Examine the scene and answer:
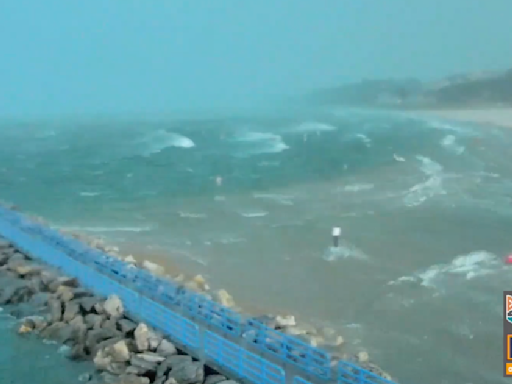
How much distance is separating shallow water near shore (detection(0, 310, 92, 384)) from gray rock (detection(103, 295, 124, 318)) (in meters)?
1.37

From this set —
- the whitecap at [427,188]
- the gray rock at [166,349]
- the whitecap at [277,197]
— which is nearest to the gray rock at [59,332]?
the gray rock at [166,349]

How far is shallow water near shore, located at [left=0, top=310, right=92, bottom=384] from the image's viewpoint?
12406 mm

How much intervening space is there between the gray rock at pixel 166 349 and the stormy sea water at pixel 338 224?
13.3 feet

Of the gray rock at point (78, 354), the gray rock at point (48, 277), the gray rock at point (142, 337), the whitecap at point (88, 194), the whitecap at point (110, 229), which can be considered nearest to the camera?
the gray rock at point (142, 337)

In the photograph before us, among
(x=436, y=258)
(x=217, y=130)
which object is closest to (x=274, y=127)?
(x=217, y=130)

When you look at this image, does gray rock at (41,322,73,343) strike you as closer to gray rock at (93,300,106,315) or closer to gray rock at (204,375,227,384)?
gray rock at (93,300,106,315)

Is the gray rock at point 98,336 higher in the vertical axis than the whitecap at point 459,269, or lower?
higher

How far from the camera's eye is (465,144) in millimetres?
46250

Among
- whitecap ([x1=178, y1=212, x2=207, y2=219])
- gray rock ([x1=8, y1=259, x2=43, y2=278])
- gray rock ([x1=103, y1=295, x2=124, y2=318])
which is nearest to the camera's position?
gray rock ([x1=103, y1=295, x2=124, y2=318])

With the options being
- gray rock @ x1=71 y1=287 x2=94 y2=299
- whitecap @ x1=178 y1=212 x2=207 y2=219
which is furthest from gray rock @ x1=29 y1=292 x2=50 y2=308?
whitecap @ x1=178 y1=212 x2=207 y2=219

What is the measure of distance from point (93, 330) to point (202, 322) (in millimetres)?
2681

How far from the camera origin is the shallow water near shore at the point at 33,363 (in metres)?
12.4

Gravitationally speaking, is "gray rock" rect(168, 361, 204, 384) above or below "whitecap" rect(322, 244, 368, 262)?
above

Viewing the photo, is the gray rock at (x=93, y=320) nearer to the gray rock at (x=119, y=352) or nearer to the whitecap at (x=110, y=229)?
the gray rock at (x=119, y=352)
